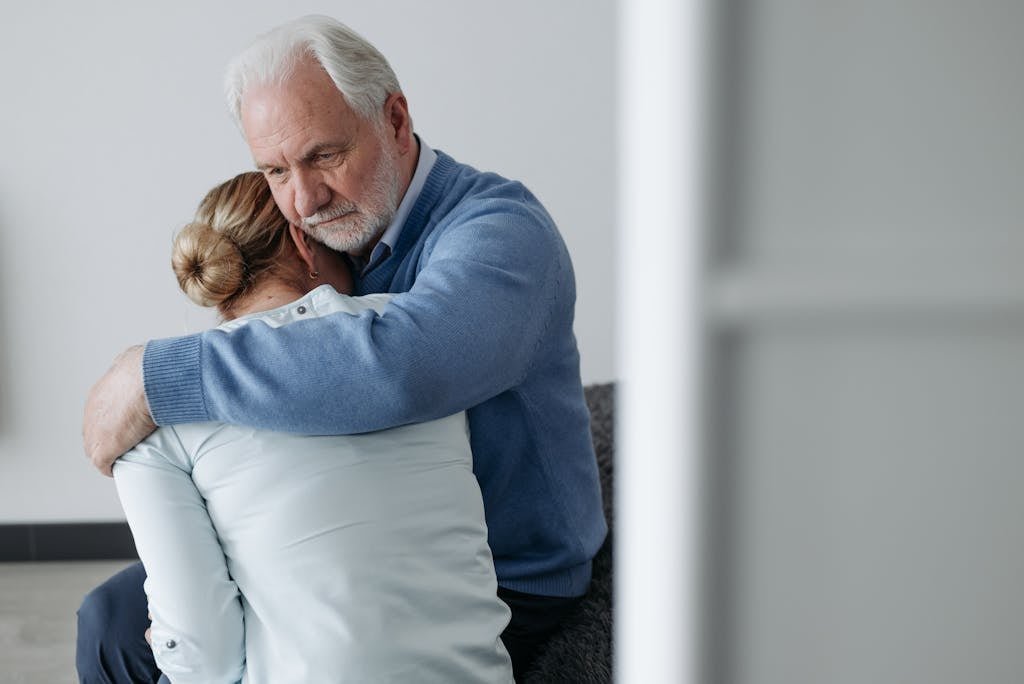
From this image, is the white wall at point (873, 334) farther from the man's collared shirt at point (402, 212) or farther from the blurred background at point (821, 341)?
the man's collared shirt at point (402, 212)

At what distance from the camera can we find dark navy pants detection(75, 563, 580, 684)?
1.60 metres

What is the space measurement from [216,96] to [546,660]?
2597 mm

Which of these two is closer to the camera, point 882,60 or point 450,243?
point 882,60

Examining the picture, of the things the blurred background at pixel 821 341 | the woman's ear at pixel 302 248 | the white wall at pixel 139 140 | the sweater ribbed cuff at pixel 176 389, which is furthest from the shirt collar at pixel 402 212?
the white wall at pixel 139 140

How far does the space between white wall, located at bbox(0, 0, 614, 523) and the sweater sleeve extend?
89.8 inches

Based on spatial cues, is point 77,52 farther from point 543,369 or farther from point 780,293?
point 780,293

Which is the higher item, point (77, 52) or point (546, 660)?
point (77, 52)

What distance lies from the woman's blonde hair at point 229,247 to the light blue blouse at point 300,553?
151 mm

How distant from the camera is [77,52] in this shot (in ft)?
11.1

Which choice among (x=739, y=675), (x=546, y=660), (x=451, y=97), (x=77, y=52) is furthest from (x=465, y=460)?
(x=77, y=52)

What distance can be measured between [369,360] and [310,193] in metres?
0.50

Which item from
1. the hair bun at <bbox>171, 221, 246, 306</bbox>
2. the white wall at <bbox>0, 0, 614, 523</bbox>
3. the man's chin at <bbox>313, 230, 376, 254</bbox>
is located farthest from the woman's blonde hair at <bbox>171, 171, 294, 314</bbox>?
the white wall at <bbox>0, 0, 614, 523</bbox>

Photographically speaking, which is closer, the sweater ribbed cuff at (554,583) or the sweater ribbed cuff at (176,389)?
the sweater ribbed cuff at (176,389)

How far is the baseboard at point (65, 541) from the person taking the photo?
351 cm
